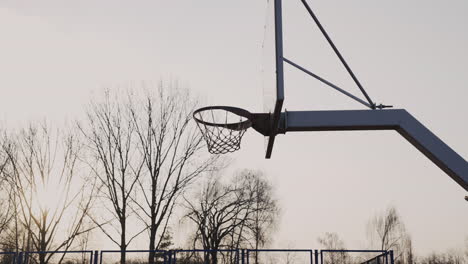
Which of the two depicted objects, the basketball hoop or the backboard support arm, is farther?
the basketball hoop

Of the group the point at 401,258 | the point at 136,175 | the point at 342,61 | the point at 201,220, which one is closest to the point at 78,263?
the point at 136,175

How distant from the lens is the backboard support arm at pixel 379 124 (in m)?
7.43

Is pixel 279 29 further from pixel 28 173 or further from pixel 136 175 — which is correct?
pixel 28 173

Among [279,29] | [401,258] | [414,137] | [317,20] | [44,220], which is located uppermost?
[317,20]

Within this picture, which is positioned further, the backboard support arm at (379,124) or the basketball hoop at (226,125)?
the basketball hoop at (226,125)

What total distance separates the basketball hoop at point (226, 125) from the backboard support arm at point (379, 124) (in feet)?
2.20

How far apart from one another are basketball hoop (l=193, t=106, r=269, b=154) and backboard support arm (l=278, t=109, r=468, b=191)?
0.67 m

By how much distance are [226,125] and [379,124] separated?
284 cm

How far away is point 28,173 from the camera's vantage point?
2233cm

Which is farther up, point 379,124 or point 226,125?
point 226,125

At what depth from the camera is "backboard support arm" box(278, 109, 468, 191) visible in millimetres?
7434

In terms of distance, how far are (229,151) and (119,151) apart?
1410cm

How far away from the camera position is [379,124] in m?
7.55

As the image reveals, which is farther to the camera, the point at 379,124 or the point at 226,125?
the point at 226,125
